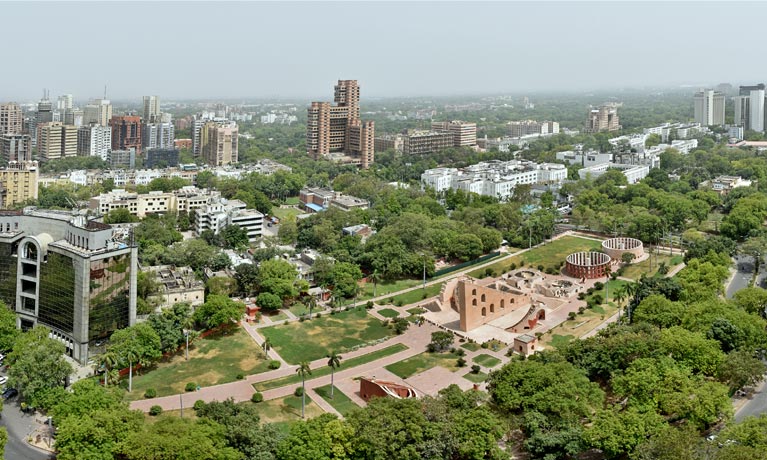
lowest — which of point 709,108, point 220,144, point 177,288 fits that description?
point 177,288

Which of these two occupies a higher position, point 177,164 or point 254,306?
A: point 177,164

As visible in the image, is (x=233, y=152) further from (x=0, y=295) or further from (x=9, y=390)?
(x=9, y=390)

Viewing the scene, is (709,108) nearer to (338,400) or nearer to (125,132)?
(125,132)

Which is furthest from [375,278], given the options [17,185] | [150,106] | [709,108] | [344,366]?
[709,108]

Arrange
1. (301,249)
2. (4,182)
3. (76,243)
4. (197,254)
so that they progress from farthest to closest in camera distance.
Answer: (4,182) < (301,249) < (197,254) < (76,243)

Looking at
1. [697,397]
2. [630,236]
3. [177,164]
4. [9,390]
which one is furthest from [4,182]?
[697,397]

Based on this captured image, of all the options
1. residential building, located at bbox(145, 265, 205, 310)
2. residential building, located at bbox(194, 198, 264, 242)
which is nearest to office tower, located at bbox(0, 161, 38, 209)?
residential building, located at bbox(194, 198, 264, 242)

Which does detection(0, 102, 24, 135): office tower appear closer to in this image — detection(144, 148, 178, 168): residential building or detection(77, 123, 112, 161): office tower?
detection(77, 123, 112, 161): office tower

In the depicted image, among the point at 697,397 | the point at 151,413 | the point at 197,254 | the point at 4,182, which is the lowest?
the point at 151,413
